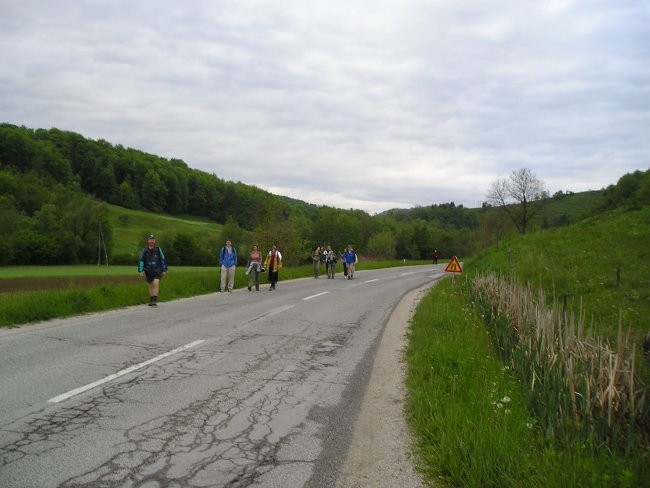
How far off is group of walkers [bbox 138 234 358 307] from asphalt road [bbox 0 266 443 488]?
3.22 meters

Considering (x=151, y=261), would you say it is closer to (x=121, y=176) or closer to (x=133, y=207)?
(x=133, y=207)

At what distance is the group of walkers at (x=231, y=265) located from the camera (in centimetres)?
1337

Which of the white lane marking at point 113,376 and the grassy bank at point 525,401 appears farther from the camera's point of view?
the white lane marking at point 113,376

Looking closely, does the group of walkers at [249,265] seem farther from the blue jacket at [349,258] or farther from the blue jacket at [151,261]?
the blue jacket at [349,258]

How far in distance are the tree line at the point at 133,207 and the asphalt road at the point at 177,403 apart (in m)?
30.8

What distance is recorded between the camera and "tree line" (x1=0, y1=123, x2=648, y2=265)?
62.7 meters

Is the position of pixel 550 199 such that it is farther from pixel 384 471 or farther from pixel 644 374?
pixel 384 471

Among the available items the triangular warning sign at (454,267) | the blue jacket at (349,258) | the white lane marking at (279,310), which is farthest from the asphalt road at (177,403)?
the blue jacket at (349,258)

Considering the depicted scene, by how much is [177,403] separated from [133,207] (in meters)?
112

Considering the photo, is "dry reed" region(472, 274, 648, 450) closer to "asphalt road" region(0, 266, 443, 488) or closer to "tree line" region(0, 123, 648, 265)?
"asphalt road" region(0, 266, 443, 488)

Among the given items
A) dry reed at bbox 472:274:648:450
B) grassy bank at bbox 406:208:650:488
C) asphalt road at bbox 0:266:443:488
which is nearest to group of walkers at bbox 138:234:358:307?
asphalt road at bbox 0:266:443:488

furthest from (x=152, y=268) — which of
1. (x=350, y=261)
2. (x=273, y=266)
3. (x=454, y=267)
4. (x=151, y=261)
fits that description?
(x=350, y=261)

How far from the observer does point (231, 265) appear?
18.5 metres

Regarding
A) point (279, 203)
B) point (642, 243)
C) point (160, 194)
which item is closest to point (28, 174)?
point (160, 194)
